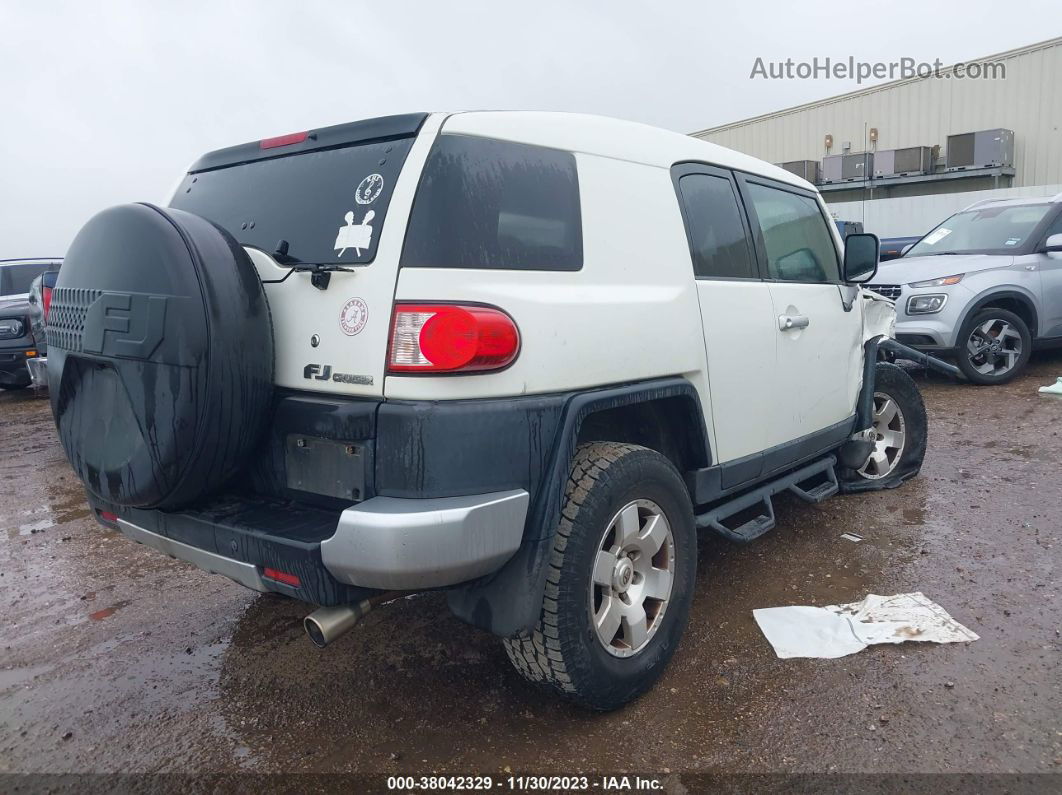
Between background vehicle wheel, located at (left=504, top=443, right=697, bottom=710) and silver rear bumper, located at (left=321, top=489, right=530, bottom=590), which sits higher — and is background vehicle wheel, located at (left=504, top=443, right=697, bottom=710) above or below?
below

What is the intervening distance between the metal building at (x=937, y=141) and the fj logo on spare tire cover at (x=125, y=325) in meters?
16.1

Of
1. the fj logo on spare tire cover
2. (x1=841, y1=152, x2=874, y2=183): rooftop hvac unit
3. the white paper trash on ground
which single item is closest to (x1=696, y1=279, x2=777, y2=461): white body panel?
the white paper trash on ground

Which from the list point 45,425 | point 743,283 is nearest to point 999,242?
point 743,283

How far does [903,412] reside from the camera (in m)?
4.80

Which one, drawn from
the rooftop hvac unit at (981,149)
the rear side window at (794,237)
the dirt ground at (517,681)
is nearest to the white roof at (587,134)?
the rear side window at (794,237)

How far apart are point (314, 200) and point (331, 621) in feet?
4.29

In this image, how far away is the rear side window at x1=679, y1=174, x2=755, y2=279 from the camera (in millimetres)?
2975

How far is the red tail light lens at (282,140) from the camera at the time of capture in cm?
266

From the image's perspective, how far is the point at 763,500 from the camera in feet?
11.3

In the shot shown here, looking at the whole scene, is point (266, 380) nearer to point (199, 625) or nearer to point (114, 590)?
point (199, 625)

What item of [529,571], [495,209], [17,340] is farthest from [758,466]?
[17,340]

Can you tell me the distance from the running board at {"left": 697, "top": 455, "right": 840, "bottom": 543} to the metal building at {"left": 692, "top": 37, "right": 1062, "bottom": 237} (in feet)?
43.9

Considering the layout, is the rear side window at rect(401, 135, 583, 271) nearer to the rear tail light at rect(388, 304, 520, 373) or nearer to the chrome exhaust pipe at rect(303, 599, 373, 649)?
the rear tail light at rect(388, 304, 520, 373)

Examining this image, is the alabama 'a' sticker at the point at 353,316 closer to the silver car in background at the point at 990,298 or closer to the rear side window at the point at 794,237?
the rear side window at the point at 794,237
